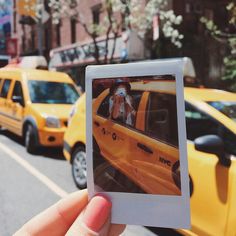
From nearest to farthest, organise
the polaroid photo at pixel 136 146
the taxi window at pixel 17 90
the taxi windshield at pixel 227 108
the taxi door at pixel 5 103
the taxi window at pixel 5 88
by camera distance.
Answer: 1. the polaroid photo at pixel 136 146
2. the taxi windshield at pixel 227 108
3. the taxi window at pixel 17 90
4. the taxi door at pixel 5 103
5. the taxi window at pixel 5 88

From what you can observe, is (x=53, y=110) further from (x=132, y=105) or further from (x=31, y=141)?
(x=132, y=105)

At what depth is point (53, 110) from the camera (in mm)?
9734

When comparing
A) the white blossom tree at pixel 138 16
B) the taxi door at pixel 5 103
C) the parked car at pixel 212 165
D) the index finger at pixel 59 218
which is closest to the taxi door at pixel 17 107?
the taxi door at pixel 5 103

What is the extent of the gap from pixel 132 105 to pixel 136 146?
132 millimetres

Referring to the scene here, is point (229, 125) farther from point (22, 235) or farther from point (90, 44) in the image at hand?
point (90, 44)

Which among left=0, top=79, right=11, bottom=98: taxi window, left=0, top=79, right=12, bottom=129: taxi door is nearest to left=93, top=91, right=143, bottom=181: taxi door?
left=0, top=79, right=12, bottom=129: taxi door

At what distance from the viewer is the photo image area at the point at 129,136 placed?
1.43m

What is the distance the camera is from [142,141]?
4.74 ft

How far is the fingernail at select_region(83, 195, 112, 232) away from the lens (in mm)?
1442

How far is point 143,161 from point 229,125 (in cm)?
310

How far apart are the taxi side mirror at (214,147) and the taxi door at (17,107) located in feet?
22.6

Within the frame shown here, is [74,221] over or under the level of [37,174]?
over

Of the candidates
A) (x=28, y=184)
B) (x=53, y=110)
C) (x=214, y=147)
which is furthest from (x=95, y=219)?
(x=53, y=110)

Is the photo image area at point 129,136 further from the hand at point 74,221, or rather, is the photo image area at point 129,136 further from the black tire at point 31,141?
the black tire at point 31,141
